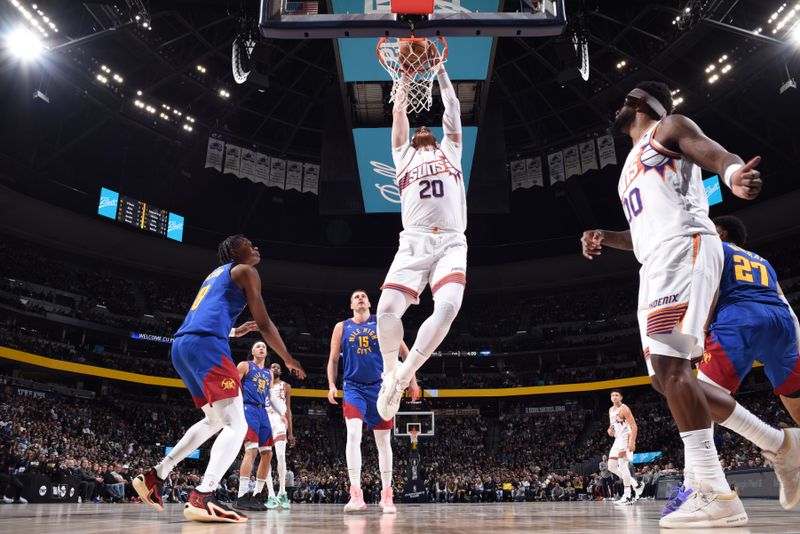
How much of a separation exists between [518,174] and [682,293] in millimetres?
24736

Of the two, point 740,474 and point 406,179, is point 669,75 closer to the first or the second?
point 740,474

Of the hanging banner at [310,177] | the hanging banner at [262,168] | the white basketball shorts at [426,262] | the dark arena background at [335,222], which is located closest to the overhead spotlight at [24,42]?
the dark arena background at [335,222]

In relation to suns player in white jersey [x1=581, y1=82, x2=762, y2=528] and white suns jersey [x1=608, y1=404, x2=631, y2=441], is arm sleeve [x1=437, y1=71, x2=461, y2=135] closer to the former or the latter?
suns player in white jersey [x1=581, y1=82, x2=762, y2=528]

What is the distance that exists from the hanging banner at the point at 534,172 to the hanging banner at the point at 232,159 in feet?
42.2

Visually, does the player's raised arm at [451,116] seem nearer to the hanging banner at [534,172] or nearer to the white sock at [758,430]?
the white sock at [758,430]

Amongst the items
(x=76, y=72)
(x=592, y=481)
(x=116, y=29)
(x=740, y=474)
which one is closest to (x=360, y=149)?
(x=116, y=29)

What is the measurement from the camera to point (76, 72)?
75.5 feet

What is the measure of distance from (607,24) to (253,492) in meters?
19.4

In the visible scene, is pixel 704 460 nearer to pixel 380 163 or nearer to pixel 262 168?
pixel 380 163

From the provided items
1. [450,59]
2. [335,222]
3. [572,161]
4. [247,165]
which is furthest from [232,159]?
[572,161]

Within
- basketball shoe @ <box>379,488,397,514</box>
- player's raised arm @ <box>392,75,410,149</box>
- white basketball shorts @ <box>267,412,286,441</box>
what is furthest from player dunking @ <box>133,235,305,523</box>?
white basketball shorts @ <box>267,412,286,441</box>

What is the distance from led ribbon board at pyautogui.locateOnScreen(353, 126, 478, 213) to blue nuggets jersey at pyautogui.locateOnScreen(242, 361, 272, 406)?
10594mm

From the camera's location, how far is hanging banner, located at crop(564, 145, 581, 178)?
26031 millimetres

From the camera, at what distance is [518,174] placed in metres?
27.4
